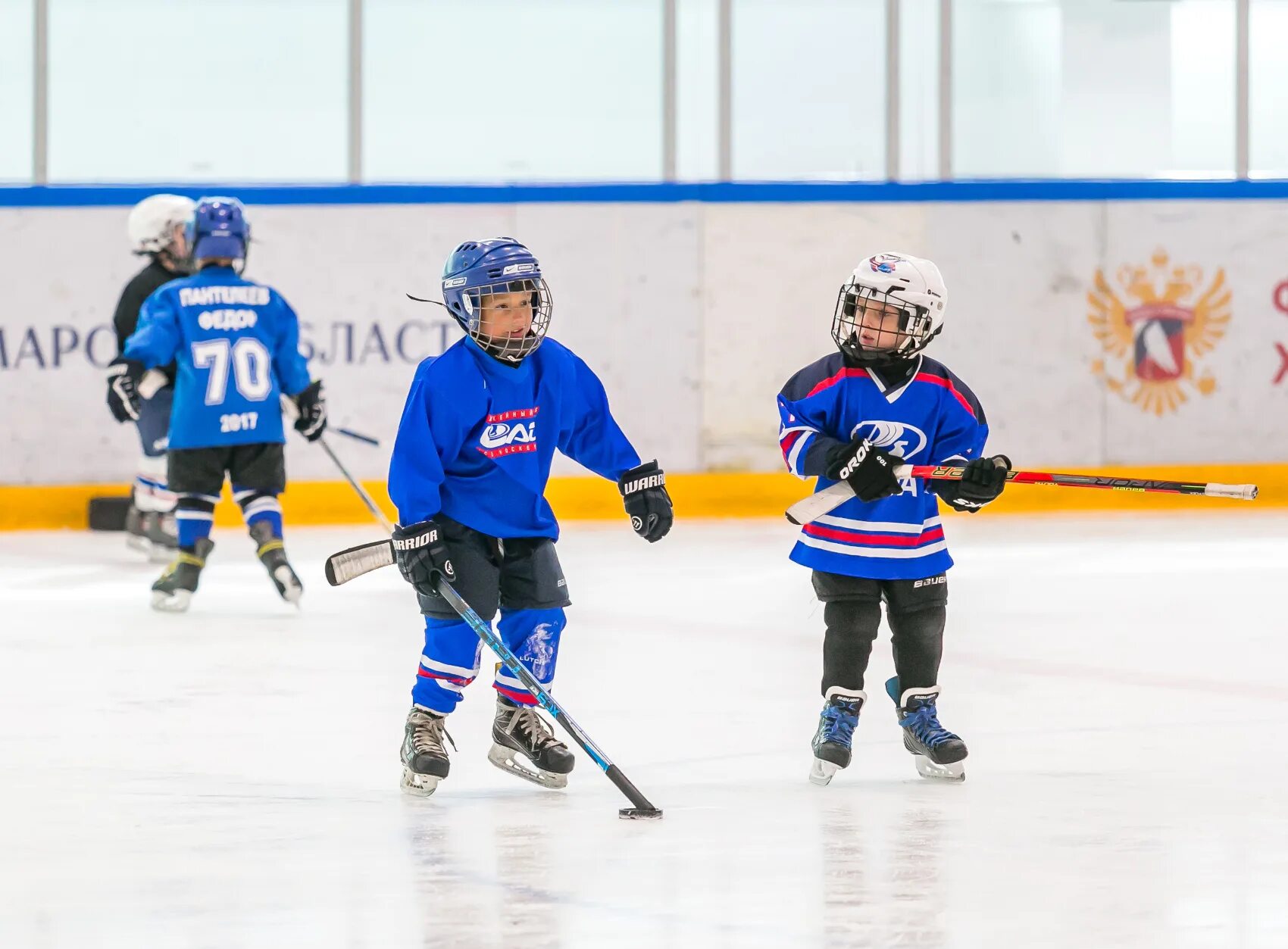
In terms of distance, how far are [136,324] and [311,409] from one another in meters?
1.51

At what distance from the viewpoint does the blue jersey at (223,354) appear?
6090 mm

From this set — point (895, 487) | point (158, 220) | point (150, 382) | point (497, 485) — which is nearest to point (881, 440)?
point (895, 487)

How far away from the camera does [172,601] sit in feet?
20.2

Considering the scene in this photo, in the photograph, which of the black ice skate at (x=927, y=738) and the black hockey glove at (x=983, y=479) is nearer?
the black hockey glove at (x=983, y=479)

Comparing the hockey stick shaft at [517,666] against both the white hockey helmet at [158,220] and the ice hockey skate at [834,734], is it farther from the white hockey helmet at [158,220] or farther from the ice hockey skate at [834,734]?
the white hockey helmet at [158,220]

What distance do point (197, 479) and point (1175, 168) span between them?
5184 mm

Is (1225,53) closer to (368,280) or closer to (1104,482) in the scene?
(368,280)

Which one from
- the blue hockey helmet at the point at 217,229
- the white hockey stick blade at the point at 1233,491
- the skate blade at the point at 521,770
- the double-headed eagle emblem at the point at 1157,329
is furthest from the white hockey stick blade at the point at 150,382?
the double-headed eagle emblem at the point at 1157,329

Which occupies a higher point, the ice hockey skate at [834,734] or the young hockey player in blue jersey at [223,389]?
the young hockey player in blue jersey at [223,389]

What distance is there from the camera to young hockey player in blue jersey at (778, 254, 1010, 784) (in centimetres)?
372

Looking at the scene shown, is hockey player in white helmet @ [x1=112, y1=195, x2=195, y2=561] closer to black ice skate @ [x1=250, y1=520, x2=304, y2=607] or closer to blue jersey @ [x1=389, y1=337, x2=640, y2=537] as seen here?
black ice skate @ [x1=250, y1=520, x2=304, y2=607]

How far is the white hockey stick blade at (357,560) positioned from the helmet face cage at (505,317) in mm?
431

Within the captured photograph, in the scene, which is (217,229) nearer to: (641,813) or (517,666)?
(517,666)

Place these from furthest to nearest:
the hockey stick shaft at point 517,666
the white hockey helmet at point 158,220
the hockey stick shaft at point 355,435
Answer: the white hockey helmet at point 158,220 → the hockey stick shaft at point 355,435 → the hockey stick shaft at point 517,666
